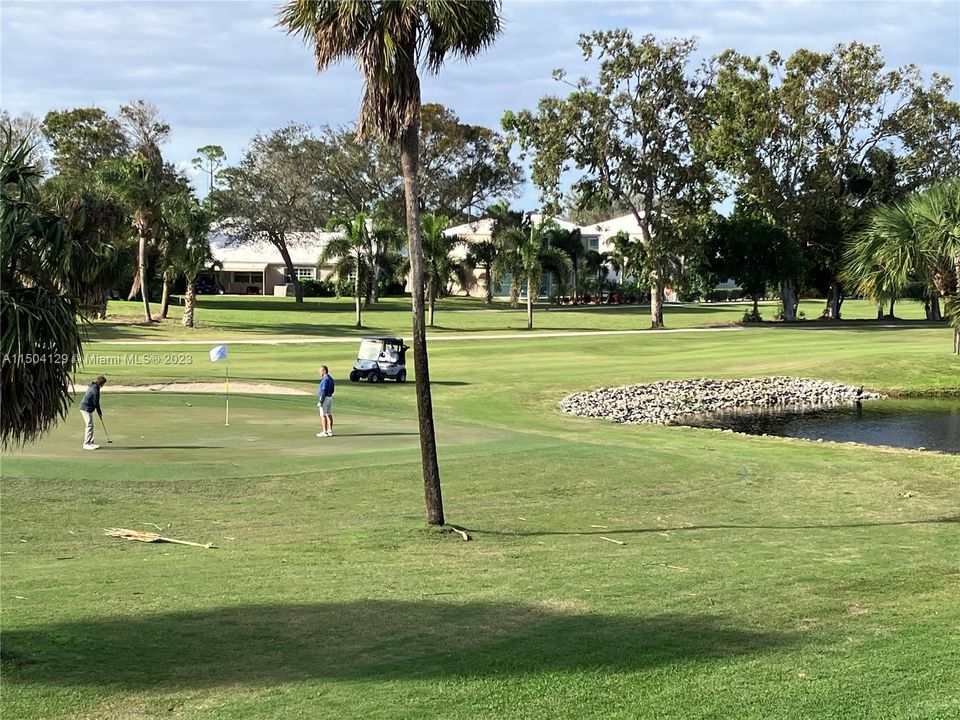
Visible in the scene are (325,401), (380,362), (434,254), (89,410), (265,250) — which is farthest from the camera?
(265,250)

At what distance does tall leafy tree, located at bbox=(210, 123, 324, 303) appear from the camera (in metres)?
103

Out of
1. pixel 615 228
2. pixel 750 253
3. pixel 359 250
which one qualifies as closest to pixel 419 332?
pixel 359 250

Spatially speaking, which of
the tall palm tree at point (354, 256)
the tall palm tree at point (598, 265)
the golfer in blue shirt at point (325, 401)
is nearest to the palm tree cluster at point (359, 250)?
the tall palm tree at point (354, 256)

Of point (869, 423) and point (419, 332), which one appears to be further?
point (869, 423)

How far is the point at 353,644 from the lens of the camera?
1080 centimetres

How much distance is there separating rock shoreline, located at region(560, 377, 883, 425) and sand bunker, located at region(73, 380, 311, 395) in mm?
9801

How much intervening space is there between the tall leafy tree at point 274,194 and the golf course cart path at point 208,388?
2603 inches

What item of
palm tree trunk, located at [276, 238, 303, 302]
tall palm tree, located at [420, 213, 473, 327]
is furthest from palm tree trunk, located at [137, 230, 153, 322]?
palm tree trunk, located at [276, 238, 303, 302]

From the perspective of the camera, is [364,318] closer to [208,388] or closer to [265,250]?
[265,250]

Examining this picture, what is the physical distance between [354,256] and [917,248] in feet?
137

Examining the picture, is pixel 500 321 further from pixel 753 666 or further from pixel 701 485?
pixel 753 666

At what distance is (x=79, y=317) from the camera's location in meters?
10.8

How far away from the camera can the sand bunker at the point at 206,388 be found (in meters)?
35.9

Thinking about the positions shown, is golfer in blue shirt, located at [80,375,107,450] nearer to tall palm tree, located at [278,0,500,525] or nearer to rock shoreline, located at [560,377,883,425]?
tall palm tree, located at [278,0,500,525]
